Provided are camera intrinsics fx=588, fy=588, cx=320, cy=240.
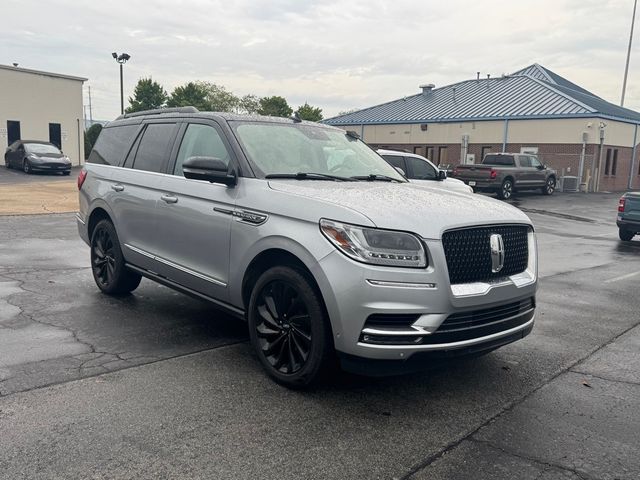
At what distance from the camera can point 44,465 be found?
9.82 feet

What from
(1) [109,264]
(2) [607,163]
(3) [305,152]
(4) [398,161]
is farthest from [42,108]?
(3) [305,152]

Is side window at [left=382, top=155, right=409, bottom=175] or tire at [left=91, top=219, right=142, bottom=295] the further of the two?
side window at [left=382, top=155, right=409, bottom=175]

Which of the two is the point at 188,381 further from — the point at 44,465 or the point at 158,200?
the point at 158,200

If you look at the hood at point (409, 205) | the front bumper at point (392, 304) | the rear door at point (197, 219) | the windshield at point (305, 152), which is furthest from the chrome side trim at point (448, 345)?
the windshield at point (305, 152)

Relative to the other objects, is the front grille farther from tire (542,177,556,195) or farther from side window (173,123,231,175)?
tire (542,177,556,195)

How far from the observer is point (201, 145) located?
5.16 metres

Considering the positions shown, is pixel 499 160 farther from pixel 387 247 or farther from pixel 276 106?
pixel 276 106

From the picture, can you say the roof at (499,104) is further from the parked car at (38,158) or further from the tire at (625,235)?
the parked car at (38,158)

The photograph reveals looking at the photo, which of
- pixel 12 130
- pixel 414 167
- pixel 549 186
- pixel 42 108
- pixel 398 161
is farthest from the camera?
pixel 42 108

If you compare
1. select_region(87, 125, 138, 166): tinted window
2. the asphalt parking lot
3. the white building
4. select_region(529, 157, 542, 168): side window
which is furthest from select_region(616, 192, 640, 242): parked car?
the white building

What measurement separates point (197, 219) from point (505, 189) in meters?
22.8

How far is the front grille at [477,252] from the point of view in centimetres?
371

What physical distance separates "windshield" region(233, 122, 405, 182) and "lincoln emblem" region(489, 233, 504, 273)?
58.9 inches

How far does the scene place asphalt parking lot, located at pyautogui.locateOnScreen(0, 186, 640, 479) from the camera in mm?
3107
